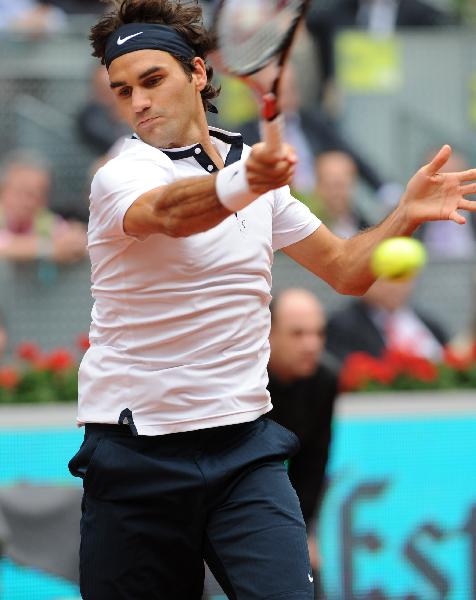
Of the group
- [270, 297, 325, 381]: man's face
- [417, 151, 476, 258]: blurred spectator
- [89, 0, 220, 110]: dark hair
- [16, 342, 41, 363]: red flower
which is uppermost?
[89, 0, 220, 110]: dark hair

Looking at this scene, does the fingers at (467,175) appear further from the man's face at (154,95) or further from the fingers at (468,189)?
the man's face at (154,95)

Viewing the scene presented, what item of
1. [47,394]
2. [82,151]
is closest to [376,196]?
[82,151]

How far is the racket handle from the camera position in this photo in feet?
10.9

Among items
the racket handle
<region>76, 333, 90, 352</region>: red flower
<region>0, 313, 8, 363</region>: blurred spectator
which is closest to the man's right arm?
the racket handle

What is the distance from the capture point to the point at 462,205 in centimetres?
421

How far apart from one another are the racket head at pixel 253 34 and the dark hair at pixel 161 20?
0.16 metres

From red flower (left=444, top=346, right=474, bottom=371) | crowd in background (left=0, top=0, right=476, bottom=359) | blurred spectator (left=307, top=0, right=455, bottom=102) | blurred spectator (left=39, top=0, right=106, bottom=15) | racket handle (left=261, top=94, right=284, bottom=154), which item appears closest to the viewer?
racket handle (left=261, top=94, right=284, bottom=154)

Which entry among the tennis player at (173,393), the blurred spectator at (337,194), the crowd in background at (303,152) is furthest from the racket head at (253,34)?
the blurred spectator at (337,194)

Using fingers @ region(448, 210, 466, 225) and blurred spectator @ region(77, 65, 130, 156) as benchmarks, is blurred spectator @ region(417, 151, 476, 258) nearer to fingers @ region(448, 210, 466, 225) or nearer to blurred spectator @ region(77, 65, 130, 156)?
blurred spectator @ region(77, 65, 130, 156)

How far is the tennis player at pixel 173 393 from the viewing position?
392cm

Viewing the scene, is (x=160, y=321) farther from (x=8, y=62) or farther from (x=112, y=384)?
(x=8, y=62)

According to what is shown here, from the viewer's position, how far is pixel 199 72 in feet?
13.8

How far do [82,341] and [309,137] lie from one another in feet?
11.6

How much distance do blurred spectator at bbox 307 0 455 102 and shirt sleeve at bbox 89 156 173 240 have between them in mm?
6846
